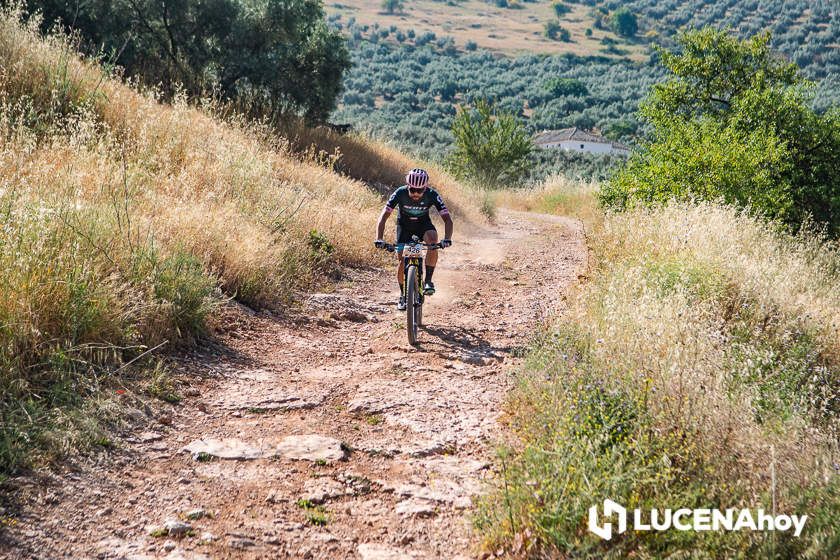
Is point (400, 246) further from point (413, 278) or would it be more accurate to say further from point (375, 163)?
point (375, 163)

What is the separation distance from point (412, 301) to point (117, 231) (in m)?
2.99

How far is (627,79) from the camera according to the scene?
389 ft

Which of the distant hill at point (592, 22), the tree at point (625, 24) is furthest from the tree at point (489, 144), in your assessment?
the tree at point (625, 24)

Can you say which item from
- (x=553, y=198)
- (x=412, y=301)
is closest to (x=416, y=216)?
(x=412, y=301)

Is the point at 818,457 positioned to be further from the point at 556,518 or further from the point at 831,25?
the point at 831,25

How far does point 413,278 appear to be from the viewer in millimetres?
7168

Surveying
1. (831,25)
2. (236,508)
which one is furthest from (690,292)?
(831,25)

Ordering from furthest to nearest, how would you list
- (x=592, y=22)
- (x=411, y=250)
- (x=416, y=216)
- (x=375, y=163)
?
(x=592, y=22)
(x=375, y=163)
(x=416, y=216)
(x=411, y=250)

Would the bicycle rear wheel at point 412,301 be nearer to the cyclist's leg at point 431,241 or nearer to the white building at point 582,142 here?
the cyclist's leg at point 431,241

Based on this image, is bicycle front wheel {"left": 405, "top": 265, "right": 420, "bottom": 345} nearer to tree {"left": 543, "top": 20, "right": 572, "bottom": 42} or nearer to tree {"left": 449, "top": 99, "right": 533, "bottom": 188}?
tree {"left": 449, "top": 99, "right": 533, "bottom": 188}

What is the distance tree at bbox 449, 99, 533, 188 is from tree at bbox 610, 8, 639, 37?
148 metres

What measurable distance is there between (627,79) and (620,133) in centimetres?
4024

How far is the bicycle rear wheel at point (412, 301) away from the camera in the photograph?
6.88m

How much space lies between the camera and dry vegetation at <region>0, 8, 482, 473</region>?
443 cm
